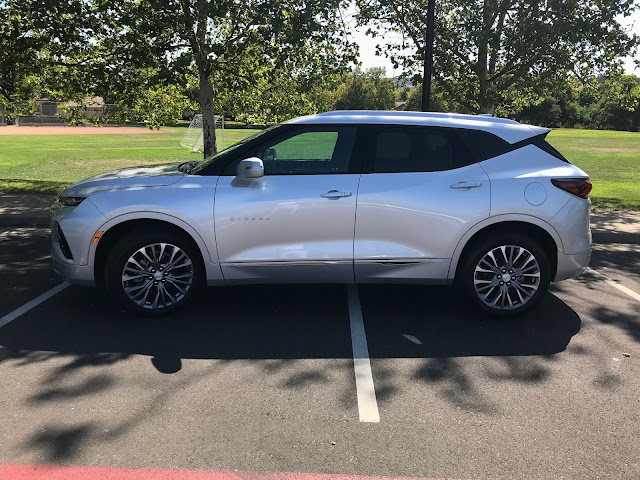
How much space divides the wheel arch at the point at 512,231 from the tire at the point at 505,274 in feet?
0.20

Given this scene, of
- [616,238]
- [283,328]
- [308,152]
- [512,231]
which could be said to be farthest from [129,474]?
[616,238]

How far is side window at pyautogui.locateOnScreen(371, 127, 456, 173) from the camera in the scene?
Result: 464cm

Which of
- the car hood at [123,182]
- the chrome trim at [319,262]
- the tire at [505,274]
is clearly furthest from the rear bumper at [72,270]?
the tire at [505,274]

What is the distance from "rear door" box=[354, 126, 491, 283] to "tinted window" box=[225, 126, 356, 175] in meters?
0.22

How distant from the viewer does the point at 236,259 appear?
4527 millimetres

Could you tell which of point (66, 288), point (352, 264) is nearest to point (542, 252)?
point (352, 264)

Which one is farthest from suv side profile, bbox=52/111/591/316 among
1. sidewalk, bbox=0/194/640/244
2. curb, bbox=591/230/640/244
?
A: sidewalk, bbox=0/194/640/244

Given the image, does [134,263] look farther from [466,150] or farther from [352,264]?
[466,150]

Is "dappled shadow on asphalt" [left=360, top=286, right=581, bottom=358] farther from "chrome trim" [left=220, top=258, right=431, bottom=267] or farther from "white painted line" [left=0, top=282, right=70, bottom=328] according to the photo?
"white painted line" [left=0, top=282, right=70, bottom=328]

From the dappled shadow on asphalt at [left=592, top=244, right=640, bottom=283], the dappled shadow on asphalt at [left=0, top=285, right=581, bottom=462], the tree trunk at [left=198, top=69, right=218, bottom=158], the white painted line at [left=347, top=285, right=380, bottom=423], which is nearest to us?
the white painted line at [left=347, top=285, right=380, bottom=423]

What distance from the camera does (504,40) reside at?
1084cm

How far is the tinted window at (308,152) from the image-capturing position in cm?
465

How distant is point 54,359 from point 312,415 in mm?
1956

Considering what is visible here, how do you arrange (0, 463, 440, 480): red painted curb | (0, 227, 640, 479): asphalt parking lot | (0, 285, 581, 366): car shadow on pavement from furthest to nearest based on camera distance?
(0, 285, 581, 366): car shadow on pavement → (0, 227, 640, 479): asphalt parking lot → (0, 463, 440, 480): red painted curb
